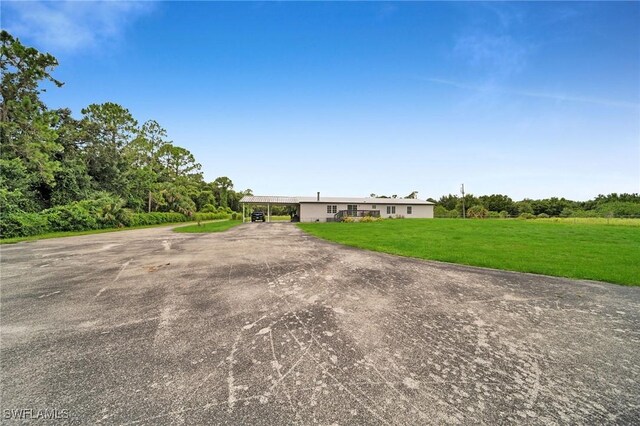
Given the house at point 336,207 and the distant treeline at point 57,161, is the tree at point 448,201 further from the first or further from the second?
the distant treeline at point 57,161

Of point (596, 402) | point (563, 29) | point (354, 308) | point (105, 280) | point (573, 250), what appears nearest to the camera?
point (596, 402)

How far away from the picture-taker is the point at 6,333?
10.8ft

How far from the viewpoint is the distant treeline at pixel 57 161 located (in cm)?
1725

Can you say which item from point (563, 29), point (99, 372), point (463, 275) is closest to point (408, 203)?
point (563, 29)

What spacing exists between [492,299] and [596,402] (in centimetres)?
262

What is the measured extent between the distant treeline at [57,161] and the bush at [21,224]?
4 cm

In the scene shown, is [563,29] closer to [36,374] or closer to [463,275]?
[463,275]

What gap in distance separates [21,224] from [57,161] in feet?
29.1

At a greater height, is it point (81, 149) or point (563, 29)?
point (563, 29)

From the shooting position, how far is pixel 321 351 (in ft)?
8.98

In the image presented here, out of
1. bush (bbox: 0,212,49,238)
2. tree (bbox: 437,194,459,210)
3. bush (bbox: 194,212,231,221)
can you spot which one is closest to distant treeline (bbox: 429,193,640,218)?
tree (bbox: 437,194,459,210)

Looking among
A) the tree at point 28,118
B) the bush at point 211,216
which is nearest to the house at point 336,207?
the bush at point 211,216

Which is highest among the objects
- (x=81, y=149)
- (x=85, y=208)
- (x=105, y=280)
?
(x=81, y=149)

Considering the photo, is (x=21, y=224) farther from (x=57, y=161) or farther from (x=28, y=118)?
(x=28, y=118)
